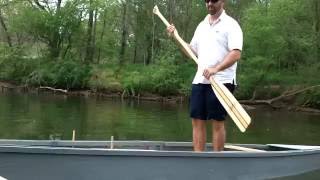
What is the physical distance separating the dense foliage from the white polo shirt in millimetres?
21234

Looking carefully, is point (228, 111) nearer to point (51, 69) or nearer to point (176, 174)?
point (176, 174)

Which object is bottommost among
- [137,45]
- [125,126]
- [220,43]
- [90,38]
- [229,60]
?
[125,126]

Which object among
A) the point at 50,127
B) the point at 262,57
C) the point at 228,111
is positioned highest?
the point at 262,57

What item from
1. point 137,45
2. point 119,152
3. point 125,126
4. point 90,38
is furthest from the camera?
point 90,38

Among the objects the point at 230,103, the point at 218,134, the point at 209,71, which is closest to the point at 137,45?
the point at 218,134

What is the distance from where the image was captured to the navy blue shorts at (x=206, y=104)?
6480mm

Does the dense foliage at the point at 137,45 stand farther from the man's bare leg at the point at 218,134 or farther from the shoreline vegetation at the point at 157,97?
the man's bare leg at the point at 218,134

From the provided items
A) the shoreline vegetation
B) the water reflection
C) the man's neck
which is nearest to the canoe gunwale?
the man's neck

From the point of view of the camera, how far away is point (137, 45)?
4053 centimetres

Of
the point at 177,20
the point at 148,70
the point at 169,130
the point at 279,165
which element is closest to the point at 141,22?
the point at 177,20

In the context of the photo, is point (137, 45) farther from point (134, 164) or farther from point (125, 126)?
point (134, 164)

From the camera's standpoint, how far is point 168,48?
119ft

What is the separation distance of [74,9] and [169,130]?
2762 cm

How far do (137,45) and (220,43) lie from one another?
1346 inches
